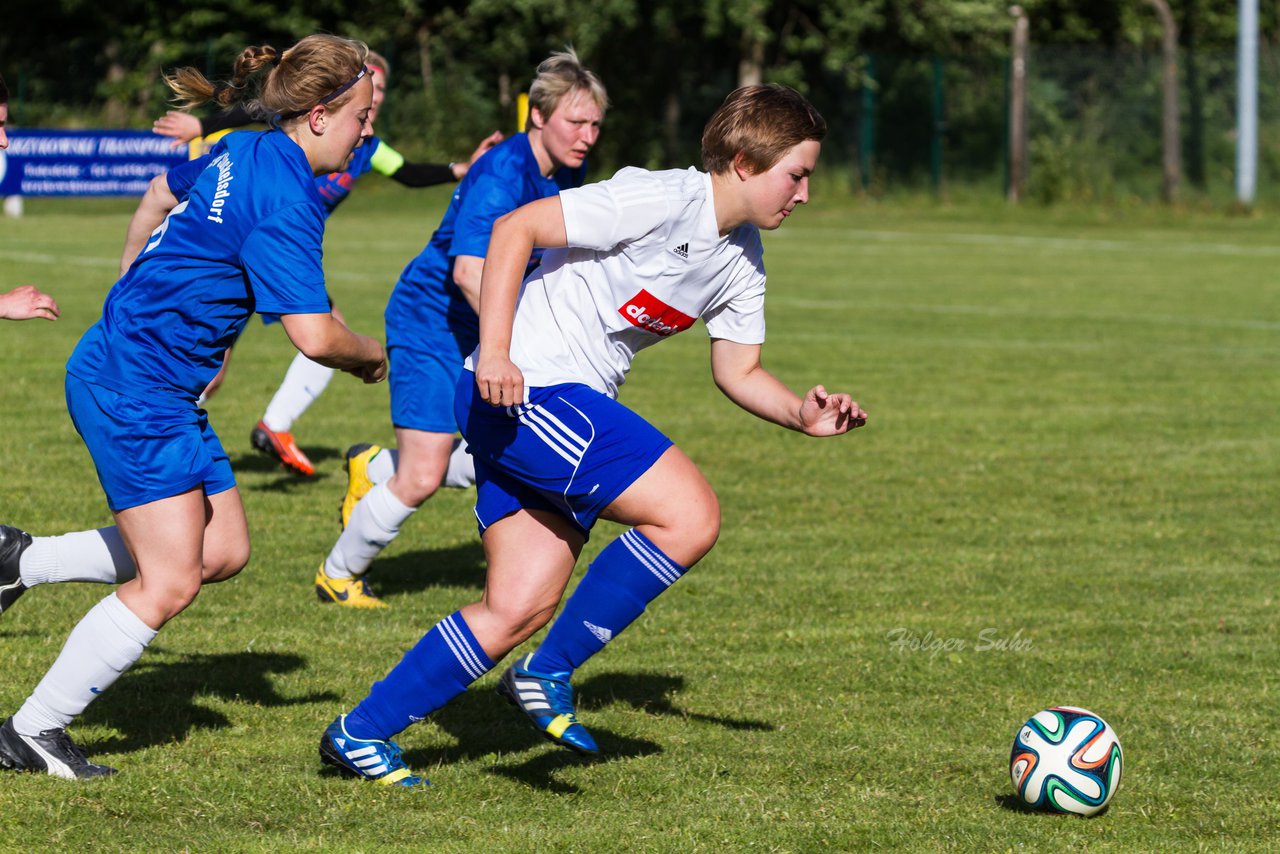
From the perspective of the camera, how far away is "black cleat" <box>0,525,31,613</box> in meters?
4.82

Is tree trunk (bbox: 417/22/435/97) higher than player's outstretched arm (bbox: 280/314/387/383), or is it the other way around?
player's outstretched arm (bbox: 280/314/387/383)

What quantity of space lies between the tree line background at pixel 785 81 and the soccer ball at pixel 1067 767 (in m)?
31.1

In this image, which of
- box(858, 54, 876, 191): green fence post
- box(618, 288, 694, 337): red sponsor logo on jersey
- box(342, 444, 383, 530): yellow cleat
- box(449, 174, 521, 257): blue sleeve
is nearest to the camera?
box(618, 288, 694, 337): red sponsor logo on jersey

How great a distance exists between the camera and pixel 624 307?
14.7 feet

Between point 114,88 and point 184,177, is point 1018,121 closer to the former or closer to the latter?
point 114,88

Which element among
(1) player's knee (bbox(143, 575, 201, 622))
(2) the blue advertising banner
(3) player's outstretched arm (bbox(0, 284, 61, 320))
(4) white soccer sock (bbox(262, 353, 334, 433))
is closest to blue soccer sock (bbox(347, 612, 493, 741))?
(1) player's knee (bbox(143, 575, 201, 622))

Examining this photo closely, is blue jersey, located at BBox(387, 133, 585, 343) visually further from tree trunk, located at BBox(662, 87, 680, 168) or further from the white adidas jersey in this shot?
tree trunk, located at BBox(662, 87, 680, 168)

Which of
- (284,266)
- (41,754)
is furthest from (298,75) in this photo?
(41,754)

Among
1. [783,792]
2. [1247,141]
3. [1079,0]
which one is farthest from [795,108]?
[1079,0]

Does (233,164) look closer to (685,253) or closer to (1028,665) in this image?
(685,253)

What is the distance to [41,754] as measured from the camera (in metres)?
4.49

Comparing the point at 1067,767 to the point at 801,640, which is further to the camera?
the point at 801,640

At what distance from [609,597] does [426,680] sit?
52 centimetres

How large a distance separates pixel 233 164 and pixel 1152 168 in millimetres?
33702
